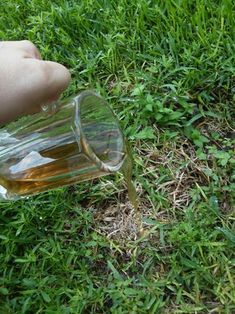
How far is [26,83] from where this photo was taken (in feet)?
4.82

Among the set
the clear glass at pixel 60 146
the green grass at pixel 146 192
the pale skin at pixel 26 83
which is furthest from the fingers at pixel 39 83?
the green grass at pixel 146 192

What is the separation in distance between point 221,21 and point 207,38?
0.09 meters

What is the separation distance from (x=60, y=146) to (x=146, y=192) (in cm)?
64

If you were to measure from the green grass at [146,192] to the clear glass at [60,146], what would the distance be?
0.44 m

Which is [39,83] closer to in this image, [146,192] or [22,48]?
[22,48]

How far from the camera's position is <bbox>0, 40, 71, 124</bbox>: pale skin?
1456mm

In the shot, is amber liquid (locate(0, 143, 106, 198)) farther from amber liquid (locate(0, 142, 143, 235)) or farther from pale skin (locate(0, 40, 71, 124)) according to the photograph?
pale skin (locate(0, 40, 71, 124))

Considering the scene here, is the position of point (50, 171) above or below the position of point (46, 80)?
below

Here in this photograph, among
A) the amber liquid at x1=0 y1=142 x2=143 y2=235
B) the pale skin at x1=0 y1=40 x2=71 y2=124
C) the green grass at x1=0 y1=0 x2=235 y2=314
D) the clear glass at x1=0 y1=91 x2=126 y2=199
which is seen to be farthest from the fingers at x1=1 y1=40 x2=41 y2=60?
the green grass at x1=0 y1=0 x2=235 y2=314

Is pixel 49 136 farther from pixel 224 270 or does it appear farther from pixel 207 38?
pixel 207 38

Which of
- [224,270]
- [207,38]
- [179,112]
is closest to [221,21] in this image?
[207,38]

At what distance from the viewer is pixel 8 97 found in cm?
150

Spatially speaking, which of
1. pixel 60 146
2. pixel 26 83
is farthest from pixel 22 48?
pixel 60 146

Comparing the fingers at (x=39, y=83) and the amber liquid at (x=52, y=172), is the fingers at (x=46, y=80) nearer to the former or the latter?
the fingers at (x=39, y=83)
